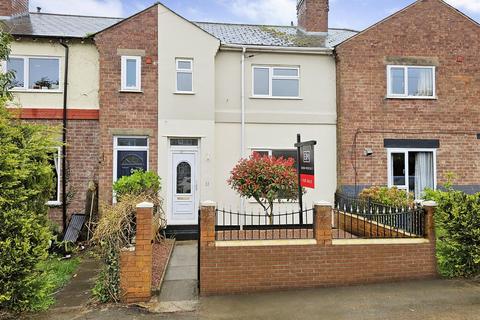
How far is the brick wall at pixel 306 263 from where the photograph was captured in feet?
20.5

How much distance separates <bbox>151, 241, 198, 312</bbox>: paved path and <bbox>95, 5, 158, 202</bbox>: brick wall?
12.9ft

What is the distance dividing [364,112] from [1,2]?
1379 centimetres

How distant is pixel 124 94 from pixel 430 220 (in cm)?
921

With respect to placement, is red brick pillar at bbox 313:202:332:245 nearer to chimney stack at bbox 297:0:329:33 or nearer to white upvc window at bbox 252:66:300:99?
white upvc window at bbox 252:66:300:99

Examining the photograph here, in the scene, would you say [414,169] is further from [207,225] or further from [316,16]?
[207,225]

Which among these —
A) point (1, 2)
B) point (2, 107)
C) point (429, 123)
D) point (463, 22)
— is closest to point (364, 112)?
point (429, 123)

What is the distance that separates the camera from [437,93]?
1279 cm

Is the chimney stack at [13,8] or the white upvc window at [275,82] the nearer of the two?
the white upvc window at [275,82]

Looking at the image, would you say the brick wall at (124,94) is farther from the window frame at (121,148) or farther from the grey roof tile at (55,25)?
the grey roof tile at (55,25)

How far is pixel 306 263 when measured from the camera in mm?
6457

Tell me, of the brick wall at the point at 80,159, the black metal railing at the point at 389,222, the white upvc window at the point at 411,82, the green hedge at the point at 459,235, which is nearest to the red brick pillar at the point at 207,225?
the black metal railing at the point at 389,222

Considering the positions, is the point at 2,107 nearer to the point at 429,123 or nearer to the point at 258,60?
the point at 258,60

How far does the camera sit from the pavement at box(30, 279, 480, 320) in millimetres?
5348

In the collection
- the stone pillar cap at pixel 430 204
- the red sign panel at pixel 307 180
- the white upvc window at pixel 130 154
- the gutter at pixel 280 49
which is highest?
the gutter at pixel 280 49
